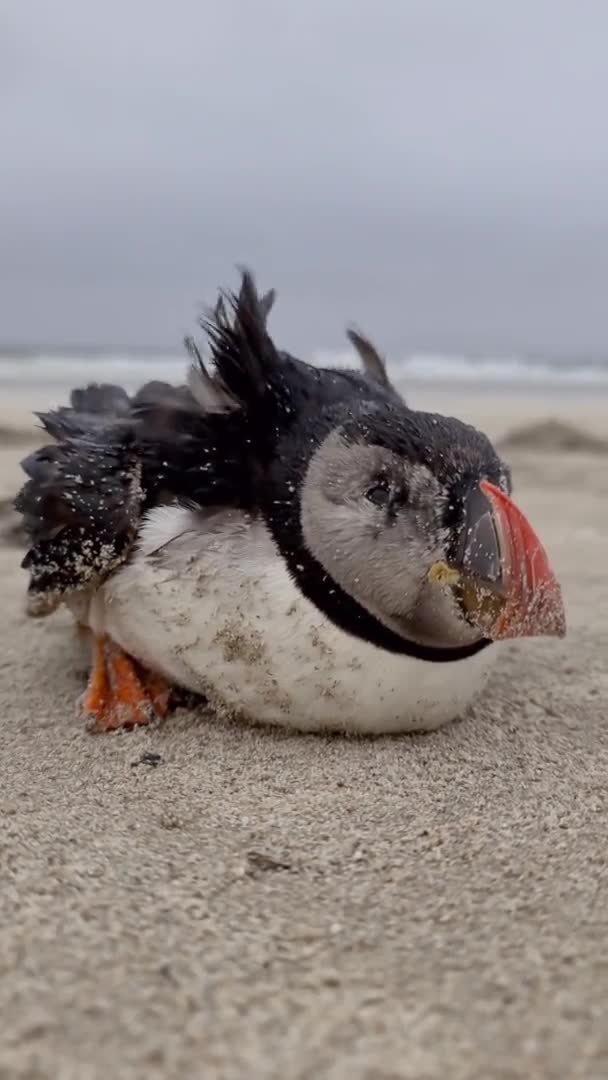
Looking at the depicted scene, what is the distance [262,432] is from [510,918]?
1.08 metres

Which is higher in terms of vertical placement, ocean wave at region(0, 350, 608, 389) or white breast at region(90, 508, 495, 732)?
ocean wave at region(0, 350, 608, 389)

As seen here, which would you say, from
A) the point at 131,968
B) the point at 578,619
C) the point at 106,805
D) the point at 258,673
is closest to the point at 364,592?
the point at 258,673

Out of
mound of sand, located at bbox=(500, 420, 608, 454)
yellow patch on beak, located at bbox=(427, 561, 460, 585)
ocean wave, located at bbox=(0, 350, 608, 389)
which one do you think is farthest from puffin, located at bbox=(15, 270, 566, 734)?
ocean wave, located at bbox=(0, 350, 608, 389)

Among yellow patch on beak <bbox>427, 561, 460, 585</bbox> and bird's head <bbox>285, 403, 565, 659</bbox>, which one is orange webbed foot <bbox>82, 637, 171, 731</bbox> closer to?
bird's head <bbox>285, 403, 565, 659</bbox>

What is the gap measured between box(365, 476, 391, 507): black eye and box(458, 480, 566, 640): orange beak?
A: 0.54 ft

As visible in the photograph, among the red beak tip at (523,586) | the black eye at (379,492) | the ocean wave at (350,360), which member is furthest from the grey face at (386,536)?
the ocean wave at (350,360)

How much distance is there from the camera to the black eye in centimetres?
203

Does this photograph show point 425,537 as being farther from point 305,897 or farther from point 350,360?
point 350,360

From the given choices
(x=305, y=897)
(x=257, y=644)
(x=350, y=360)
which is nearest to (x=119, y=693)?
(x=257, y=644)

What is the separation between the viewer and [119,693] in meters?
2.34

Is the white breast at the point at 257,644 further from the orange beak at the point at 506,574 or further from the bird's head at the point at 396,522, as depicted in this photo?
the orange beak at the point at 506,574

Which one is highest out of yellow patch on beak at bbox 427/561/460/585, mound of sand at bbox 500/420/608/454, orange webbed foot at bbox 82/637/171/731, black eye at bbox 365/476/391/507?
mound of sand at bbox 500/420/608/454

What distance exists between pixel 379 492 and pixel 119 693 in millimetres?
757

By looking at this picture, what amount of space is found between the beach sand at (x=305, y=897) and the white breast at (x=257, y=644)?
0.08m
